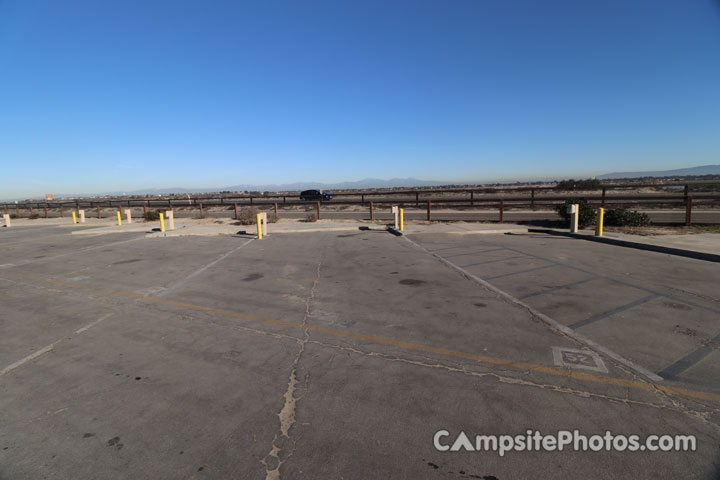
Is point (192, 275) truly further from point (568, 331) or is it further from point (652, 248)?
point (652, 248)

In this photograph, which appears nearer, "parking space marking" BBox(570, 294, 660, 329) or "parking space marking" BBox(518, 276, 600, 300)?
"parking space marking" BBox(570, 294, 660, 329)

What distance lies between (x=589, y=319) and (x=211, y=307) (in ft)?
21.2

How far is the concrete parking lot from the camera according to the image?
111 inches

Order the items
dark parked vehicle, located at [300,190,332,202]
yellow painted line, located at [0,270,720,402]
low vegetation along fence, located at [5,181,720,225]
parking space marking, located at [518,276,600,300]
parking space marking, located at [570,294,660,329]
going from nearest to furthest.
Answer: yellow painted line, located at [0,270,720,402] → parking space marking, located at [570,294,660,329] → parking space marking, located at [518,276,600,300] → low vegetation along fence, located at [5,181,720,225] → dark parked vehicle, located at [300,190,332,202]

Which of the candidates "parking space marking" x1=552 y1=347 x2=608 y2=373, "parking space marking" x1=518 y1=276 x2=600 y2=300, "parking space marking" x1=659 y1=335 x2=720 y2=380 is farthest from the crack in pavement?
"parking space marking" x1=518 y1=276 x2=600 y2=300

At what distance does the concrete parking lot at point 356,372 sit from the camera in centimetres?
283

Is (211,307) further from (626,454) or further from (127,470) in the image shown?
(626,454)

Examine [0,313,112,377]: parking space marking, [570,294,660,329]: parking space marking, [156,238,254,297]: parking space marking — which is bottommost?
[570,294,660,329]: parking space marking

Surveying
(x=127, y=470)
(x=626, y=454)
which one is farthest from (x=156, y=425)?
(x=626, y=454)

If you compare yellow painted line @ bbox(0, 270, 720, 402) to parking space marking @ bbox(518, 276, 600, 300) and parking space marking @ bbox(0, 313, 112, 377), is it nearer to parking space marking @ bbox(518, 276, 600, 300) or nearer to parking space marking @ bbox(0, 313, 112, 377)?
parking space marking @ bbox(0, 313, 112, 377)

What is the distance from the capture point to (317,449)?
2.91 m

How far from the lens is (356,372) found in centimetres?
414

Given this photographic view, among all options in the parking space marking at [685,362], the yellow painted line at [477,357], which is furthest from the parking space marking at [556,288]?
the yellow painted line at [477,357]

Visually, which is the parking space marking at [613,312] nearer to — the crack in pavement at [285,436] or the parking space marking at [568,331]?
the parking space marking at [568,331]
